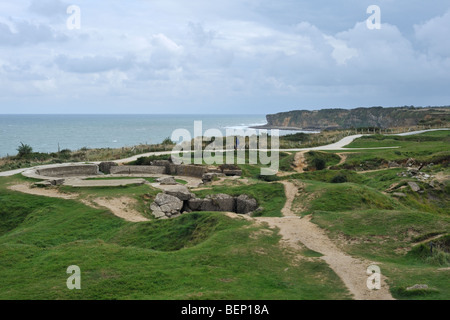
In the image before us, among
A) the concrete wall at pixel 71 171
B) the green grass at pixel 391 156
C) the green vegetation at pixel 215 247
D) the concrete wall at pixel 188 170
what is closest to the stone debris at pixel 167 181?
the green vegetation at pixel 215 247

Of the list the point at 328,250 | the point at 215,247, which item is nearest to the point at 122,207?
the point at 215,247

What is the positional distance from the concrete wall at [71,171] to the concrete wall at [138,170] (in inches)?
76.5

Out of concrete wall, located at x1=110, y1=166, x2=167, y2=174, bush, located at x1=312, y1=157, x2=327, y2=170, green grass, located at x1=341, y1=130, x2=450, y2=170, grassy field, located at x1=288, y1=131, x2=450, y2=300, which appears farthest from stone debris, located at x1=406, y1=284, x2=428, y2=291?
bush, located at x1=312, y1=157, x2=327, y2=170

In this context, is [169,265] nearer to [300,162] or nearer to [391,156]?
[300,162]

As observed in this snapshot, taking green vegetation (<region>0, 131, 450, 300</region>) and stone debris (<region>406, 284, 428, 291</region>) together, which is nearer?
stone debris (<region>406, 284, 428, 291</region>)

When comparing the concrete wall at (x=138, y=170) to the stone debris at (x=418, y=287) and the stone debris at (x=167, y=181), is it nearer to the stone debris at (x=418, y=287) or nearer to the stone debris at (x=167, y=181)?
the stone debris at (x=167, y=181)

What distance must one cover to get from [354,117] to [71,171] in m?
143

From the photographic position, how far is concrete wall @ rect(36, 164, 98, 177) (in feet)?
116

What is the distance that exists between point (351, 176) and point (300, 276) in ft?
76.6

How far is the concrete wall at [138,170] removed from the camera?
122 ft

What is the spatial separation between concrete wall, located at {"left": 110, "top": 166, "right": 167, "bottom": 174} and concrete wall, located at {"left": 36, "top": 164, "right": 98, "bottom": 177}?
6.38 ft

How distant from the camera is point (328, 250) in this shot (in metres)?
14.9

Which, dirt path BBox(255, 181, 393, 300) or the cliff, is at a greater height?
the cliff

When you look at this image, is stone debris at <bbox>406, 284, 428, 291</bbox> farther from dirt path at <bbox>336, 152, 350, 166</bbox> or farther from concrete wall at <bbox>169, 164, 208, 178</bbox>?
dirt path at <bbox>336, 152, 350, 166</bbox>
